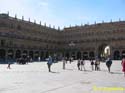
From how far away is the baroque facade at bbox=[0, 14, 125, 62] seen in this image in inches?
2692

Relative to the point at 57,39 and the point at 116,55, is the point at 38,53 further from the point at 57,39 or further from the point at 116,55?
the point at 116,55

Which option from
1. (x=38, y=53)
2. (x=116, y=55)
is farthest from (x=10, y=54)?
(x=116, y=55)

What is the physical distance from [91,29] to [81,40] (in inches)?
233

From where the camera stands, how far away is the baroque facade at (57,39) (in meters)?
68.4

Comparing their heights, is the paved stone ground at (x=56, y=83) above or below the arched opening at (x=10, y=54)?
below

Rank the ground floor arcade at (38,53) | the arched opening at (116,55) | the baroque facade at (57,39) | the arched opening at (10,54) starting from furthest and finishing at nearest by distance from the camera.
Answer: the arched opening at (116,55) → the baroque facade at (57,39) → the arched opening at (10,54) → the ground floor arcade at (38,53)

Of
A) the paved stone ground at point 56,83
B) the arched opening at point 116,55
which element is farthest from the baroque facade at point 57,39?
the paved stone ground at point 56,83

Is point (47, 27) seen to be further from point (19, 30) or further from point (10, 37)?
point (10, 37)

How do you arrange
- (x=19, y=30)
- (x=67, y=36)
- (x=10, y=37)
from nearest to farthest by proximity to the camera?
1. (x=10, y=37)
2. (x=19, y=30)
3. (x=67, y=36)

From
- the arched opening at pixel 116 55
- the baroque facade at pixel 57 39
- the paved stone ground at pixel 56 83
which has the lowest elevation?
the paved stone ground at pixel 56 83

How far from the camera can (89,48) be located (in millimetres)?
84438

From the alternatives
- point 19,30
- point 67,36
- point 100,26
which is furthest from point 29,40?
point 100,26

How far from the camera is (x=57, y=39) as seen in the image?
309ft

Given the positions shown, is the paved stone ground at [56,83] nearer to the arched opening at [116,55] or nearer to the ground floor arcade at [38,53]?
the ground floor arcade at [38,53]
